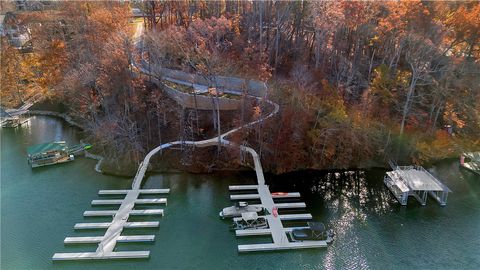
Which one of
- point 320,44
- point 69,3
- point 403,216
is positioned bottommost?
point 403,216

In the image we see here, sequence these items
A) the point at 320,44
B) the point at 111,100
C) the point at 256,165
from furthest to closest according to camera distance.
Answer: the point at 320,44 → the point at 111,100 → the point at 256,165

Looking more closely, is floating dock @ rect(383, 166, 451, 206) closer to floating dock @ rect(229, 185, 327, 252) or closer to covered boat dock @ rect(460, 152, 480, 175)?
covered boat dock @ rect(460, 152, 480, 175)

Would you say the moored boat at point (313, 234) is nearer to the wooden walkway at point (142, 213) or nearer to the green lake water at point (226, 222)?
the wooden walkway at point (142, 213)

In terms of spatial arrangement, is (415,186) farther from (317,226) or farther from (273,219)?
(273,219)

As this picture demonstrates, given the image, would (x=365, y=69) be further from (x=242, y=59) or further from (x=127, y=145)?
(x=127, y=145)

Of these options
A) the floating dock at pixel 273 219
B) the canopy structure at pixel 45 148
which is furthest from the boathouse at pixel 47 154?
the floating dock at pixel 273 219

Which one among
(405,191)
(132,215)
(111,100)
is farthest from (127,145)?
(405,191)
